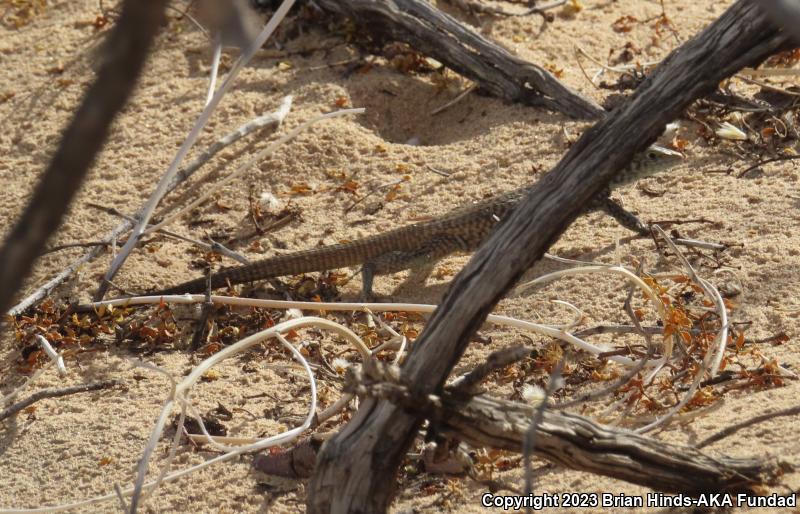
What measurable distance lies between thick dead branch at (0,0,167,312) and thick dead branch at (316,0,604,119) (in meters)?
4.42

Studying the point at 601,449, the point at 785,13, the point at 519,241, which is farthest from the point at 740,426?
the point at 785,13

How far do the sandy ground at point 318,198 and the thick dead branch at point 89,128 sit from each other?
1.86 m

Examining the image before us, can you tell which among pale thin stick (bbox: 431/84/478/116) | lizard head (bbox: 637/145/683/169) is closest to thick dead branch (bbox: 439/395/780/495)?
lizard head (bbox: 637/145/683/169)

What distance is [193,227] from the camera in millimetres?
4648

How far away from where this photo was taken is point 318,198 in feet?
15.9

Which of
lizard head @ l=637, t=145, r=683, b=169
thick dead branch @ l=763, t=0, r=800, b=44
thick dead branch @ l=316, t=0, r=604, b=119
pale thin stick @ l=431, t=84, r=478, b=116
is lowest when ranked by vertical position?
thick dead branch @ l=763, t=0, r=800, b=44

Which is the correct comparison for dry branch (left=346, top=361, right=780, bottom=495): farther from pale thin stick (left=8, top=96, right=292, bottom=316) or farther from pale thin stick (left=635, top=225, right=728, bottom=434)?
pale thin stick (left=8, top=96, right=292, bottom=316)

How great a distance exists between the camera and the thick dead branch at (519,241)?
208 cm

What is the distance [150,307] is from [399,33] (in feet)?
7.50

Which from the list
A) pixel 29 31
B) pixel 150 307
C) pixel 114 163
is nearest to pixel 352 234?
pixel 150 307

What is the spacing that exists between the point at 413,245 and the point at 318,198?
698 millimetres

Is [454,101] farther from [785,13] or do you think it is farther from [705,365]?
[785,13]

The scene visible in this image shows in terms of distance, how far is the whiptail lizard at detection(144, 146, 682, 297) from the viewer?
13.7ft

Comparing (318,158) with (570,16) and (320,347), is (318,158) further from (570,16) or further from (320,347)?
(570,16)
